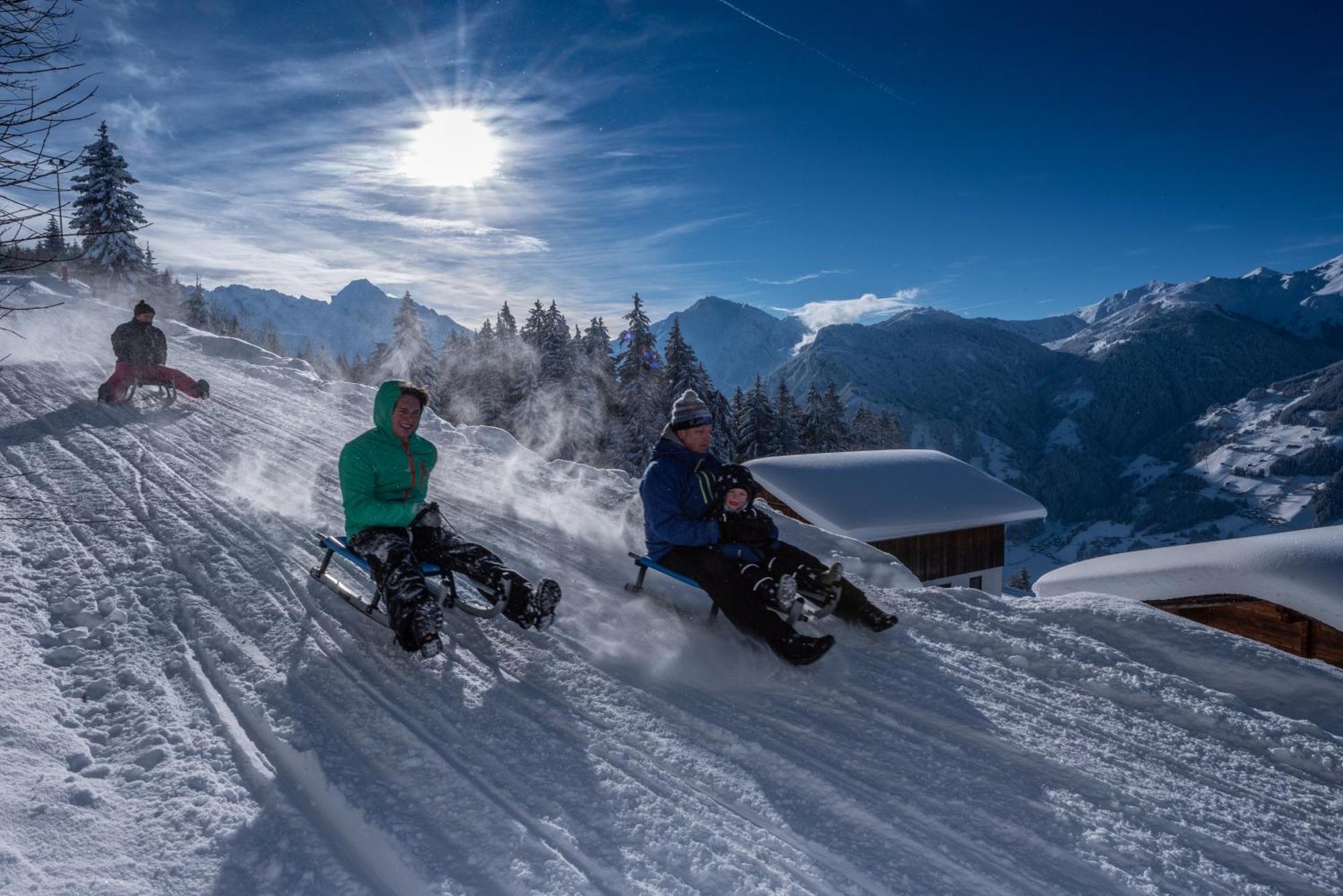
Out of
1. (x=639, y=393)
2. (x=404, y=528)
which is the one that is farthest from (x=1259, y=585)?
(x=639, y=393)

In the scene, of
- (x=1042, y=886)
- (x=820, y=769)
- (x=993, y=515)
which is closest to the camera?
(x=1042, y=886)

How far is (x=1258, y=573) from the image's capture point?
681 centimetres

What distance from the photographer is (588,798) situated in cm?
339

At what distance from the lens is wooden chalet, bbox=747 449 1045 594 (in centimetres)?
1516

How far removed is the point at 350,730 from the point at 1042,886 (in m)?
3.50

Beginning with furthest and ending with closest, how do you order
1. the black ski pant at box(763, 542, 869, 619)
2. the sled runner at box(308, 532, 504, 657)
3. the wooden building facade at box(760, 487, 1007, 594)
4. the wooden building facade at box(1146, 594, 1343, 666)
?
1. the wooden building facade at box(760, 487, 1007, 594)
2. the wooden building facade at box(1146, 594, 1343, 666)
3. the black ski pant at box(763, 542, 869, 619)
4. the sled runner at box(308, 532, 504, 657)

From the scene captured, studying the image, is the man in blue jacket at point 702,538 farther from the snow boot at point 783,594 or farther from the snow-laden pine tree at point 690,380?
the snow-laden pine tree at point 690,380

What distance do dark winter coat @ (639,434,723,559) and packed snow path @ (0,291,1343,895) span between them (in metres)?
0.71

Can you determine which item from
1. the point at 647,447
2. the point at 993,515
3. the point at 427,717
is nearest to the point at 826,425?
the point at 647,447

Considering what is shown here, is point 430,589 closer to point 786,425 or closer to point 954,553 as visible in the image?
point 954,553

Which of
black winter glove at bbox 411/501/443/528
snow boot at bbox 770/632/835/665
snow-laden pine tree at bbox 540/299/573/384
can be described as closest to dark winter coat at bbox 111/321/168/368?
black winter glove at bbox 411/501/443/528

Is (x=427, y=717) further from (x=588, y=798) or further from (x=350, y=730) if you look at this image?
(x=588, y=798)

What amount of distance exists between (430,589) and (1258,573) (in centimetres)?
778

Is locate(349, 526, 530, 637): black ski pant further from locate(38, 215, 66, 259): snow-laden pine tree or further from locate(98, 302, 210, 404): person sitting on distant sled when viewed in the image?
locate(98, 302, 210, 404): person sitting on distant sled
